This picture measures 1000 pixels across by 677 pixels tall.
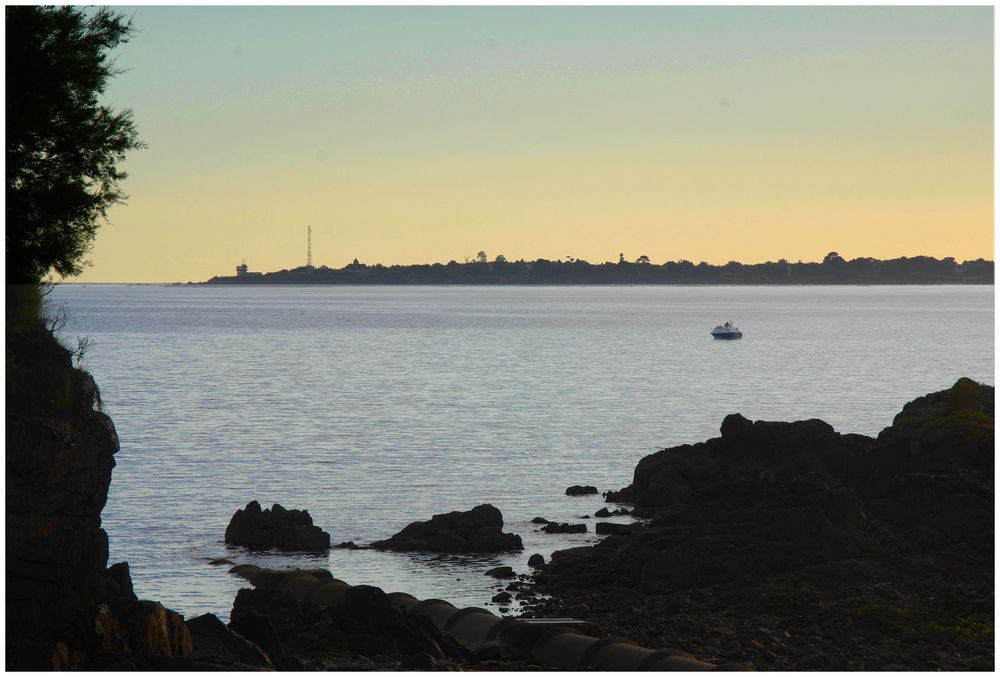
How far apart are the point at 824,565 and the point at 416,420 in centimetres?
4845

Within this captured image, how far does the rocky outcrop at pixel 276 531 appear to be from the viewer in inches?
1511

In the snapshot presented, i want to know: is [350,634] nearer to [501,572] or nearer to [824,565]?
[501,572]

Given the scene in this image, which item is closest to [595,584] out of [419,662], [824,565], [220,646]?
[824,565]

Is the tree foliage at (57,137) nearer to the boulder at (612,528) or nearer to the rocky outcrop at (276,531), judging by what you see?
the rocky outcrop at (276,531)

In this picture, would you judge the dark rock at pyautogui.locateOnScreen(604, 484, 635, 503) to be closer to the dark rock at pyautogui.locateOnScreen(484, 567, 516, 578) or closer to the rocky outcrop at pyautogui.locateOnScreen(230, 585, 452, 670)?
the dark rock at pyautogui.locateOnScreen(484, 567, 516, 578)

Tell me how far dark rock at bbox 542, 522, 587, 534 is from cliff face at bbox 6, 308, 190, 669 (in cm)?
1718

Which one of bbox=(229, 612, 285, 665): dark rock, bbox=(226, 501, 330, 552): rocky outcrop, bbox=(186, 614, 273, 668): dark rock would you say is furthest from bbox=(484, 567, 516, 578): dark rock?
bbox=(186, 614, 273, 668): dark rock

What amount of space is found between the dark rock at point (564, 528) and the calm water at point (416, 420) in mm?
664

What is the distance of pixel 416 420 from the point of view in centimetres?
7706

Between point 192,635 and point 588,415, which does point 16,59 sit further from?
point 588,415

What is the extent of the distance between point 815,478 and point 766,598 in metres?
8.63

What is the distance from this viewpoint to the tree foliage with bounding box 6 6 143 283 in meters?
24.7

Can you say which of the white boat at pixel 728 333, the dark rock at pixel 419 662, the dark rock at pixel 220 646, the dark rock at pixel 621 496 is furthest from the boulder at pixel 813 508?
the white boat at pixel 728 333

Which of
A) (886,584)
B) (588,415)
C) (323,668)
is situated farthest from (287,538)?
(588,415)
